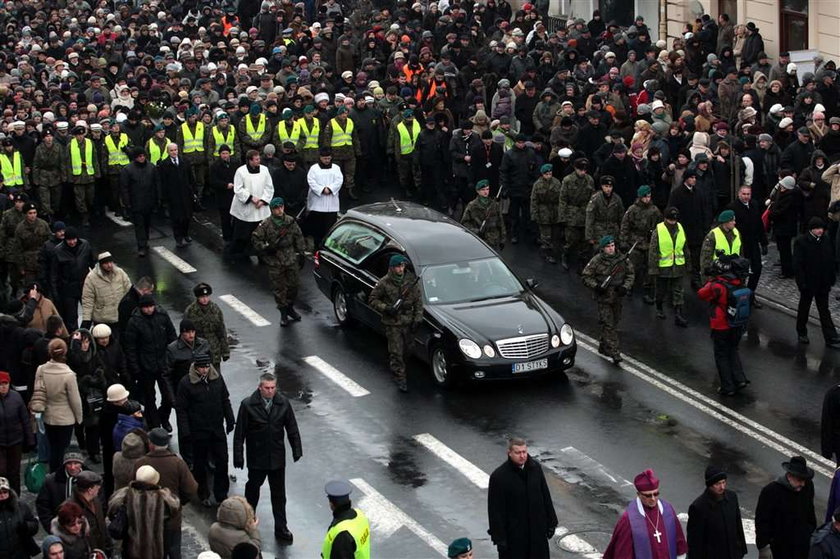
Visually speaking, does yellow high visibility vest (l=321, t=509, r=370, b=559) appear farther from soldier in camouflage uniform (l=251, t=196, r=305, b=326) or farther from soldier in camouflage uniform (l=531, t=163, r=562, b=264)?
soldier in camouflage uniform (l=531, t=163, r=562, b=264)

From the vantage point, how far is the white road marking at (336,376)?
20.7 m

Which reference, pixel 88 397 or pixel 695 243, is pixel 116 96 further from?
pixel 88 397

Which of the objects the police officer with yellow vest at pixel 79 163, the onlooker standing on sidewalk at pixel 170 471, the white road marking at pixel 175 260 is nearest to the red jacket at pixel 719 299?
the onlooker standing on sidewalk at pixel 170 471

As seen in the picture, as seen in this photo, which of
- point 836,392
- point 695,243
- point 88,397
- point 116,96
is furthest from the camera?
point 116,96

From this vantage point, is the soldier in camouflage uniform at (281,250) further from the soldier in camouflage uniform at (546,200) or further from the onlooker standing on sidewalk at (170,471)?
the onlooker standing on sidewalk at (170,471)

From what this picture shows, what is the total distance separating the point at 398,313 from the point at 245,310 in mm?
3881

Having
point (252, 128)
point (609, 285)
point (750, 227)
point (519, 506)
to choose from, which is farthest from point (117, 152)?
point (519, 506)

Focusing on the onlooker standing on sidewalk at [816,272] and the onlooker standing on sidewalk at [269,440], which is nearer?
the onlooker standing on sidewalk at [269,440]

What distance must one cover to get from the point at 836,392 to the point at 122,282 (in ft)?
28.6

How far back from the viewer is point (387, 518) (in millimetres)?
17094

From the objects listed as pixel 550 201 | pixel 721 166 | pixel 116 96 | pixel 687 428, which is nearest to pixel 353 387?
pixel 687 428

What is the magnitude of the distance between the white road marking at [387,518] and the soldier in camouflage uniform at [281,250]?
570 cm

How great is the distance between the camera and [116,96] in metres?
33.7

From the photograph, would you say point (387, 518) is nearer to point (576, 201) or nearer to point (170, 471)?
point (170, 471)
